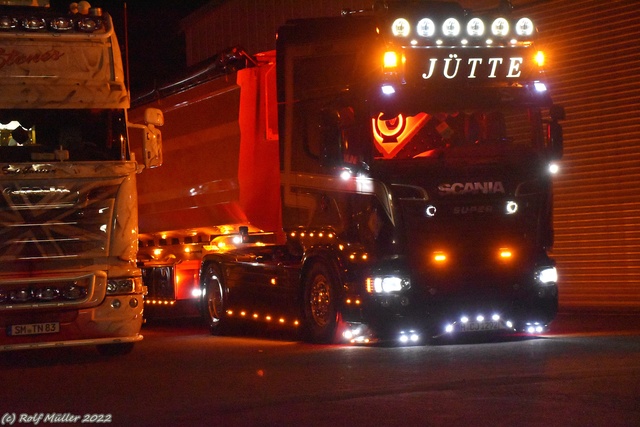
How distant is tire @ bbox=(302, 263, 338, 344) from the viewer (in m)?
14.1

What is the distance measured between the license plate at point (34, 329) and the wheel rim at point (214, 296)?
460cm

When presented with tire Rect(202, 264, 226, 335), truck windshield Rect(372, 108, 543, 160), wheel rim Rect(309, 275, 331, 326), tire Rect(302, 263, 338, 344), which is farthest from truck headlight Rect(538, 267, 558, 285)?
tire Rect(202, 264, 226, 335)

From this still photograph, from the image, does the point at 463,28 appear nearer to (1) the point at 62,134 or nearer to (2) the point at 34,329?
(1) the point at 62,134

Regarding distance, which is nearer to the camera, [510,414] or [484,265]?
[510,414]

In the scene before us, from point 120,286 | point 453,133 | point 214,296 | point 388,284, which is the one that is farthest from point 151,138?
point 214,296

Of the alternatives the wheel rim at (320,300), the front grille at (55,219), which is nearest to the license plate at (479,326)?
the wheel rim at (320,300)

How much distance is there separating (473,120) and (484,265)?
178 cm

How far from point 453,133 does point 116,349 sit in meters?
5.06

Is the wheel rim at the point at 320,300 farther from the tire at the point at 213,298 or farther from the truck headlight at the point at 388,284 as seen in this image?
the tire at the point at 213,298

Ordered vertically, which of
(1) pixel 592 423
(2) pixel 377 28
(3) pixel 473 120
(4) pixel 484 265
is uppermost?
(2) pixel 377 28

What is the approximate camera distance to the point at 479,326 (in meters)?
13.6

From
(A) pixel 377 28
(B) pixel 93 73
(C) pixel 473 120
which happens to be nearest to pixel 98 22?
(B) pixel 93 73

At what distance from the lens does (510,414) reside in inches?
336

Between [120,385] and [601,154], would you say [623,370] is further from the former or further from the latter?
[601,154]
